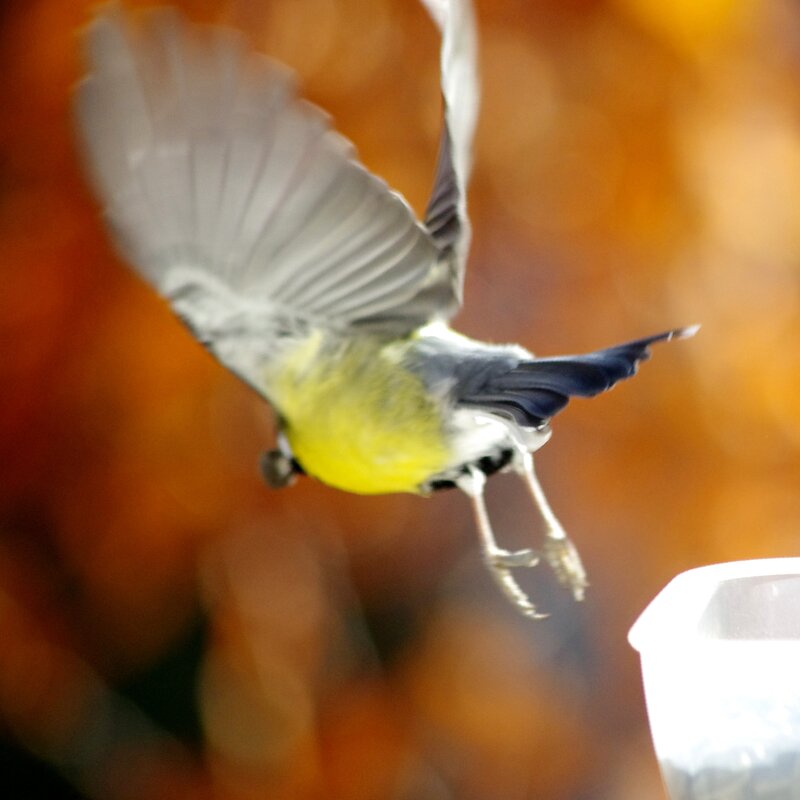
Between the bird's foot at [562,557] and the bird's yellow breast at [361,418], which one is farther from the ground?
the bird's yellow breast at [361,418]

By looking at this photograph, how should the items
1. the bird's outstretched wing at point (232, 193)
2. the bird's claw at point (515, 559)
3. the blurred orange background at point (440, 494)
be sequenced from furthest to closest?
the blurred orange background at point (440, 494) → the bird's claw at point (515, 559) → the bird's outstretched wing at point (232, 193)

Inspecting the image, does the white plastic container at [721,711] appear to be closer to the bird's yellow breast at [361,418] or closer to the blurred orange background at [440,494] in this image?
the bird's yellow breast at [361,418]

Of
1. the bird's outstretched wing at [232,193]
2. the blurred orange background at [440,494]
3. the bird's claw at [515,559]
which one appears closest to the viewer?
the bird's outstretched wing at [232,193]

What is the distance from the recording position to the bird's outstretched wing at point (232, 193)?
18.3 inches

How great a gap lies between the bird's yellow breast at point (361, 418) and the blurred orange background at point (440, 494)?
1.37 feet

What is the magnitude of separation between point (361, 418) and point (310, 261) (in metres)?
0.14

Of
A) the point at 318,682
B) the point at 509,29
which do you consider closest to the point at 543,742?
the point at 318,682

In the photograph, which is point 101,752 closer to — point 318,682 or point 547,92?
point 318,682

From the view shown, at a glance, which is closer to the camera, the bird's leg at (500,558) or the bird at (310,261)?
the bird at (310,261)

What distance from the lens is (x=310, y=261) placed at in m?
0.54

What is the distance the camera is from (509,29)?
1.08 metres

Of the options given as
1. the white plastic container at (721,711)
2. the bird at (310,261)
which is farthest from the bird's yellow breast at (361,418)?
the white plastic container at (721,711)

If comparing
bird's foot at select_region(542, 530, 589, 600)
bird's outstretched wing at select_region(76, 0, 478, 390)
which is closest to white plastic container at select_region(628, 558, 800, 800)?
bird's foot at select_region(542, 530, 589, 600)

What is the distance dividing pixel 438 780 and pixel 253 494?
13.4 inches
